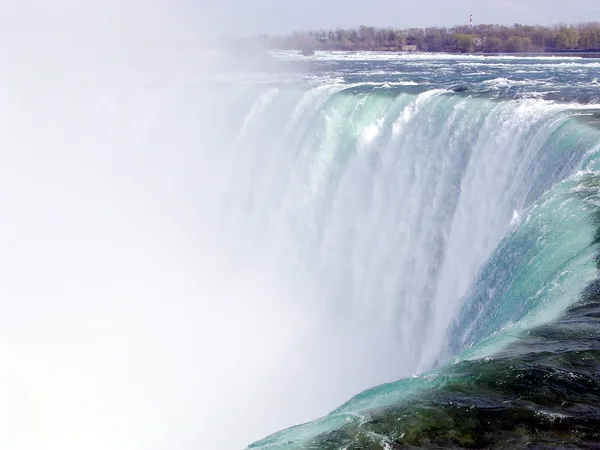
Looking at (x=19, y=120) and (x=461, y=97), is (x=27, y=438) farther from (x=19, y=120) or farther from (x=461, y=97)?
(x=19, y=120)

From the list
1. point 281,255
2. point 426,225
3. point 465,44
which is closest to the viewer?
point 426,225

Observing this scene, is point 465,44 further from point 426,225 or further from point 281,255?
point 426,225

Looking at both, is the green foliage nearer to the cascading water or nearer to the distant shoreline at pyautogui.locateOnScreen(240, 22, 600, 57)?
the distant shoreline at pyautogui.locateOnScreen(240, 22, 600, 57)

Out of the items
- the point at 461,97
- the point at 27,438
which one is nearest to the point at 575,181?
the point at 461,97

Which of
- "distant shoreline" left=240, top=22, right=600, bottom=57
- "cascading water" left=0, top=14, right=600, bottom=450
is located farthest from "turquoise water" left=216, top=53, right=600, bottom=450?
"distant shoreline" left=240, top=22, right=600, bottom=57

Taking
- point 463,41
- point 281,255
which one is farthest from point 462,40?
point 281,255
